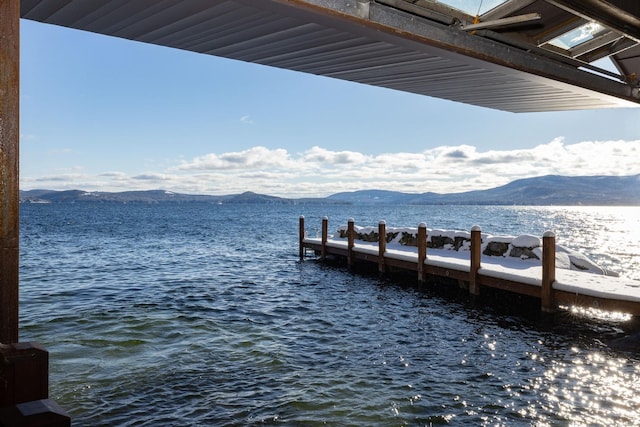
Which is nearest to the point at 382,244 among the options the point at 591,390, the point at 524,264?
the point at 524,264

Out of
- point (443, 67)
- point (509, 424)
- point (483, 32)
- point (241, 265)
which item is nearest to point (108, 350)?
point (509, 424)

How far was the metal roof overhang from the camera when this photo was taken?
3.79 m

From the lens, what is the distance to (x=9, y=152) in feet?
7.65

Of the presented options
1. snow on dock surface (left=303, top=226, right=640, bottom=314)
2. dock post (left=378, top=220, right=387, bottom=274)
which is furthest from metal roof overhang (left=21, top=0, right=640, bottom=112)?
dock post (left=378, top=220, right=387, bottom=274)

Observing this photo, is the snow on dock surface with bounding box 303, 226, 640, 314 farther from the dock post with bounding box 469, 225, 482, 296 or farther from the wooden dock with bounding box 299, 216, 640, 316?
the dock post with bounding box 469, 225, 482, 296

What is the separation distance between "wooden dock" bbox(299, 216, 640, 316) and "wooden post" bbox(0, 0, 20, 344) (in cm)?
1062

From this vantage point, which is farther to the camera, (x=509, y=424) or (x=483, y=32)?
(x=509, y=424)

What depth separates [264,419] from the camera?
19.6ft

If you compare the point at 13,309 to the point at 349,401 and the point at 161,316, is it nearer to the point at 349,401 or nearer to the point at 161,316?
the point at 349,401

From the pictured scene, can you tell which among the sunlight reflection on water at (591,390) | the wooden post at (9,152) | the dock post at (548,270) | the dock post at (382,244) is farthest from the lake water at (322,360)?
the wooden post at (9,152)

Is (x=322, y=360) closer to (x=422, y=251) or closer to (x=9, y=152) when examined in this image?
(x=9, y=152)

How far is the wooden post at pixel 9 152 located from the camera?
232 centimetres

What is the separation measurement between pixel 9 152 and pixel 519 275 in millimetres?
11615

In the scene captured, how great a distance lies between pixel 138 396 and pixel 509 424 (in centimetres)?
516
